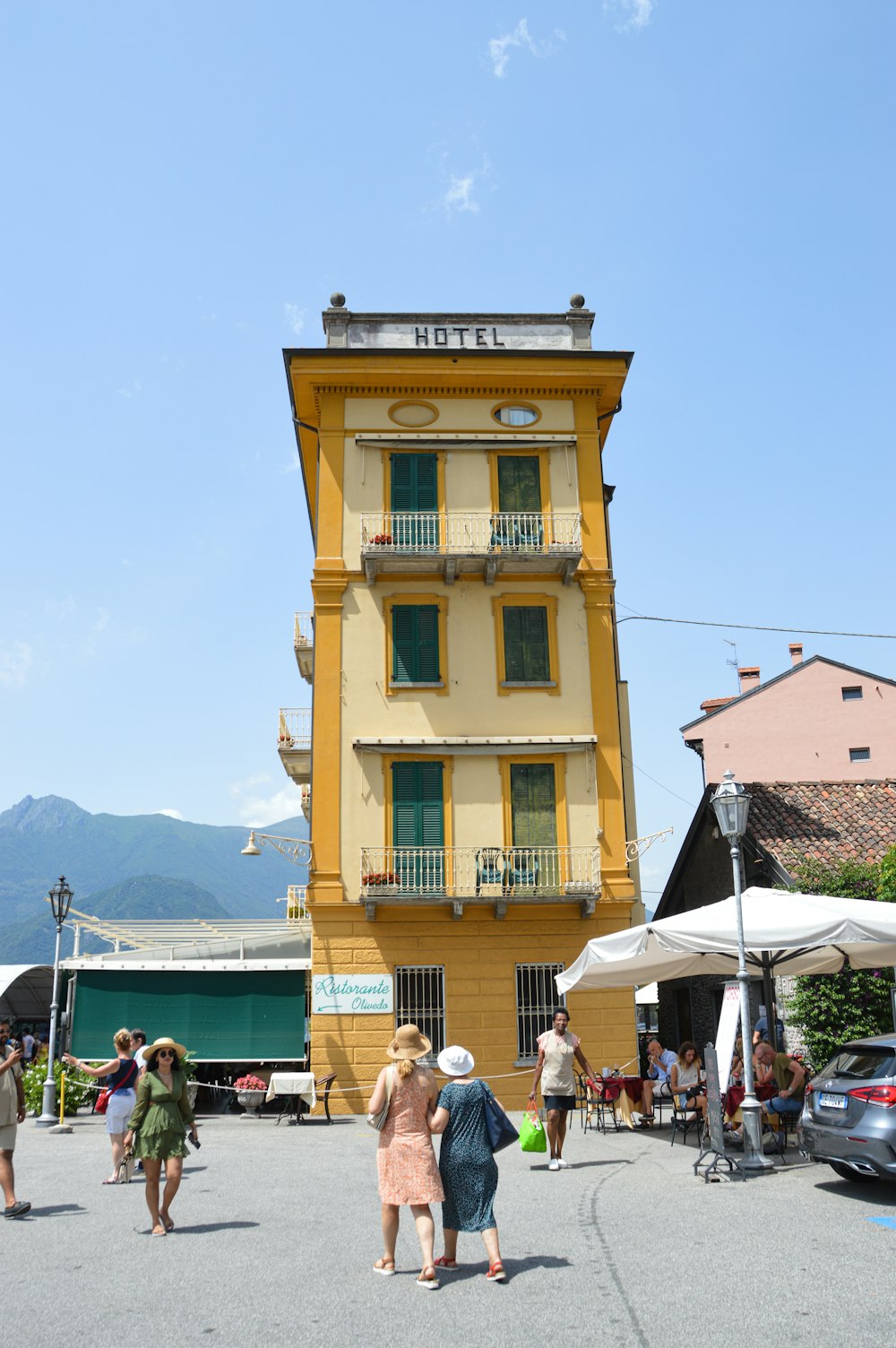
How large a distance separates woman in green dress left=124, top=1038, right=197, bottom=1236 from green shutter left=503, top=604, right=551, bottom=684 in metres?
14.4

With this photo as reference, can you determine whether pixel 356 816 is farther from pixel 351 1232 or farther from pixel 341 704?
pixel 351 1232

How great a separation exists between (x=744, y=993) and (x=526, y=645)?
466 inches

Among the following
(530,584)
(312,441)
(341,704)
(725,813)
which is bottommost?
(725,813)

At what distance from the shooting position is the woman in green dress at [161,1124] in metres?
9.15

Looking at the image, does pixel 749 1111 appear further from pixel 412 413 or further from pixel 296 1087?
pixel 412 413

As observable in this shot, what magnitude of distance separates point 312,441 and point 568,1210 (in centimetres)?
1974

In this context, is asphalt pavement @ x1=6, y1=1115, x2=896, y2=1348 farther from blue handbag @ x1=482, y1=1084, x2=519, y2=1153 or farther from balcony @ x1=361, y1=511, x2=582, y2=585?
balcony @ x1=361, y1=511, x2=582, y2=585

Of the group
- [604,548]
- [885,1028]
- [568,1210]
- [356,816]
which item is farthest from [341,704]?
[568,1210]

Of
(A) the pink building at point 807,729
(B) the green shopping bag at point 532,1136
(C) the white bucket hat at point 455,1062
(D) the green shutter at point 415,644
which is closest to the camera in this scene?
(C) the white bucket hat at point 455,1062

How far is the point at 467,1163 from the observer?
24.5 ft

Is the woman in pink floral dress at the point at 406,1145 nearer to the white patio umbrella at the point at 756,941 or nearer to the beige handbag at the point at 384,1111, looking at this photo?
the beige handbag at the point at 384,1111

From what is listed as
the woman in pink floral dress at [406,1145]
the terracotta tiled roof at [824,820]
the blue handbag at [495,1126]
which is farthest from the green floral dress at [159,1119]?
the terracotta tiled roof at [824,820]

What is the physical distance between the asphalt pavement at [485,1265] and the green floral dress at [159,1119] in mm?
650

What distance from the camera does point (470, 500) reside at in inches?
949
